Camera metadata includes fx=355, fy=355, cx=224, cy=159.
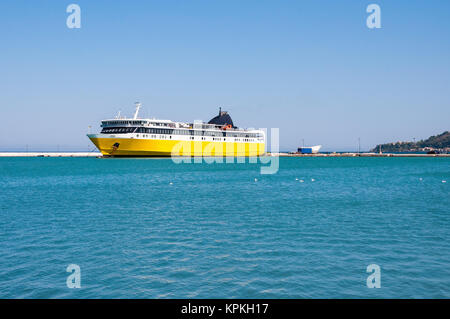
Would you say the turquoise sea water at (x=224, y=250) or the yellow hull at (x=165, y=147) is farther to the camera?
the yellow hull at (x=165, y=147)

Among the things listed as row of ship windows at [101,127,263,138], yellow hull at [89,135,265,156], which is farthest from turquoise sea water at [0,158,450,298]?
row of ship windows at [101,127,263,138]

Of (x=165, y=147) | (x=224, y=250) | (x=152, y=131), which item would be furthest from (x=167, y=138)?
(x=224, y=250)

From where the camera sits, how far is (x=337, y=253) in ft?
51.9

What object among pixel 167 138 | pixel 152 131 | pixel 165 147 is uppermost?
pixel 152 131

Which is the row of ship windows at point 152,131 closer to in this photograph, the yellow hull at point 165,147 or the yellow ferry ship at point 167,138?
the yellow ferry ship at point 167,138

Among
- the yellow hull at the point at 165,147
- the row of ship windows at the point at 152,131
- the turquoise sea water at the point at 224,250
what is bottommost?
the turquoise sea water at the point at 224,250

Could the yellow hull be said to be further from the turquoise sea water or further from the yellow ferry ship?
the turquoise sea water

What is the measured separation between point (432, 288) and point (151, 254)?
1088 cm

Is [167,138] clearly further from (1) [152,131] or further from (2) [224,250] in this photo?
(2) [224,250]

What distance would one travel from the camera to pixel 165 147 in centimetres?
11750

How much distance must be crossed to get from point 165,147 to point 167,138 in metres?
3.13

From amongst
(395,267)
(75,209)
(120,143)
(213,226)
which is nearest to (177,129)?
(120,143)

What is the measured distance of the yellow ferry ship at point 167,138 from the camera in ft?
357

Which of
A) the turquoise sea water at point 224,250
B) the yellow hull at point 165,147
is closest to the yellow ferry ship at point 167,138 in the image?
the yellow hull at point 165,147
